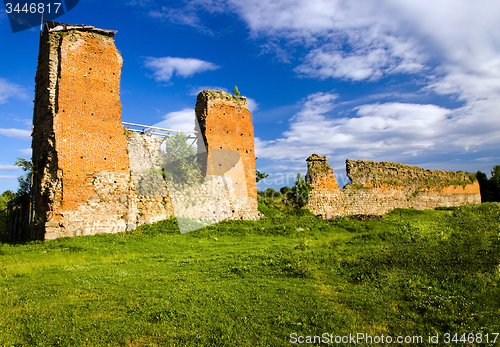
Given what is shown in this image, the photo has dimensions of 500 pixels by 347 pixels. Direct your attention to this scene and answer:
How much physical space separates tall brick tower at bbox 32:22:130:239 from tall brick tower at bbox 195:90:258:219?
4.29 m

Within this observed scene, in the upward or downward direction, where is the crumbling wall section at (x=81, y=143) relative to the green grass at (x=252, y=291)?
upward

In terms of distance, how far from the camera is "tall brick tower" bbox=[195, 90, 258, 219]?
15.7m

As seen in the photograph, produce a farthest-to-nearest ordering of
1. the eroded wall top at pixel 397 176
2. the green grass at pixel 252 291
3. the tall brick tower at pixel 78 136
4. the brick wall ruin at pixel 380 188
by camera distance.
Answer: the eroded wall top at pixel 397 176 → the brick wall ruin at pixel 380 188 → the tall brick tower at pixel 78 136 → the green grass at pixel 252 291

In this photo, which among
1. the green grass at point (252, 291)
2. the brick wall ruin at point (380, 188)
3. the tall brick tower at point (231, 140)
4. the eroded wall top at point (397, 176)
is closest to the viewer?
the green grass at point (252, 291)

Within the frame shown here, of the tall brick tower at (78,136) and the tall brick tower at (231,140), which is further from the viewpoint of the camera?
the tall brick tower at (231,140)

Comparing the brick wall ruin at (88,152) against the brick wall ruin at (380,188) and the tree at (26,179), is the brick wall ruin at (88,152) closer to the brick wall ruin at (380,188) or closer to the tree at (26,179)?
the tree at (26,179)

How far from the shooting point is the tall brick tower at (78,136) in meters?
11.7

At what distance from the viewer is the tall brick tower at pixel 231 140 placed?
15711 millimetres

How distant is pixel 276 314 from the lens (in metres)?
5.11

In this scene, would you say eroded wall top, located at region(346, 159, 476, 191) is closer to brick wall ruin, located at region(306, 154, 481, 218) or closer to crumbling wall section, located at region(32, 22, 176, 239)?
brick wall ruin, located at region(306, 154, 481, 218)

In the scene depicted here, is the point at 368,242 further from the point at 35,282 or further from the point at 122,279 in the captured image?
the point at 35,282

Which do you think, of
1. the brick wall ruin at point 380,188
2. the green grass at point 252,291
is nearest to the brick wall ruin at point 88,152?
the green grass at point 252,291

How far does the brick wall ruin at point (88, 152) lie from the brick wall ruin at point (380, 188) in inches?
355

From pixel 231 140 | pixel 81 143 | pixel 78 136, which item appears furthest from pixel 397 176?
pixel 78 136
